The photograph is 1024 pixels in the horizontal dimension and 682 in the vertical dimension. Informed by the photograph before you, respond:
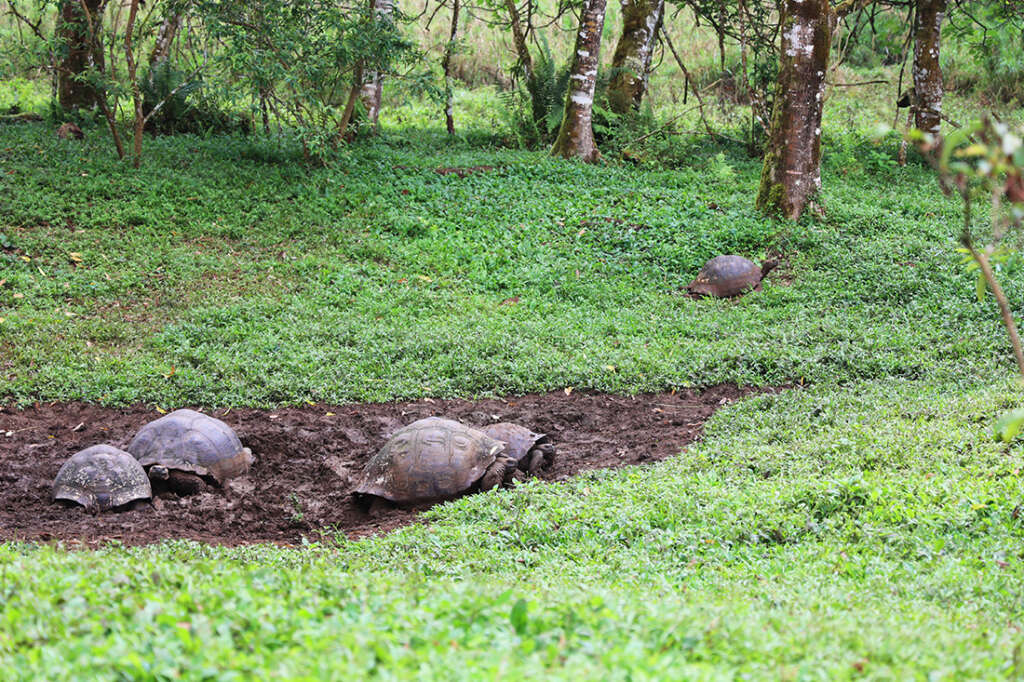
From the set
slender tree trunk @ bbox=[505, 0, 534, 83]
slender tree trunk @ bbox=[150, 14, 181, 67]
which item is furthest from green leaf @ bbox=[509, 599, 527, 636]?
slender tree trunk @ bbox=[505, 0, 534, 83]

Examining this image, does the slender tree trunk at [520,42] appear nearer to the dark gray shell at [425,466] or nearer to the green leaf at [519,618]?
the dark gray shell at [425,466]

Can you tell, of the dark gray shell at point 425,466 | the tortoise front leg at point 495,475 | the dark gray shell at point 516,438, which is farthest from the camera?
the dark gray shell at point 516,438

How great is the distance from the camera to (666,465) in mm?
6281

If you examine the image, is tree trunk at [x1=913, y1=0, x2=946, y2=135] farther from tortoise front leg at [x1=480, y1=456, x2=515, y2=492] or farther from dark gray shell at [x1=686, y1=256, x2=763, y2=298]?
tortoise front leg at [x1=480, y1=456, x2=515, y2=492]

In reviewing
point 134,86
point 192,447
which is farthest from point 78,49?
point 192,447

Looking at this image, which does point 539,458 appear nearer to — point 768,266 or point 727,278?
point 727,278

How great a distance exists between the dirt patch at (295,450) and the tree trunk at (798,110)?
4.80 m

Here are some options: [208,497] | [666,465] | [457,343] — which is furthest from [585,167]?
[208,497]

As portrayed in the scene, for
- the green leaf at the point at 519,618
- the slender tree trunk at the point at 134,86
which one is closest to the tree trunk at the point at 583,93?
the slender tree trunk at the point at 134,86

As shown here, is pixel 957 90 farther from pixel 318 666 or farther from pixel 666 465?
pixel 318 666

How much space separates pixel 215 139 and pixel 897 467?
12612mm

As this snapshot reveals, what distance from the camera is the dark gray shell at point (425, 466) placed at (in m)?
6.06

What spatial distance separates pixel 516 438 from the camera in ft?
21.8

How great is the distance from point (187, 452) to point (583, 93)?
395 inches
